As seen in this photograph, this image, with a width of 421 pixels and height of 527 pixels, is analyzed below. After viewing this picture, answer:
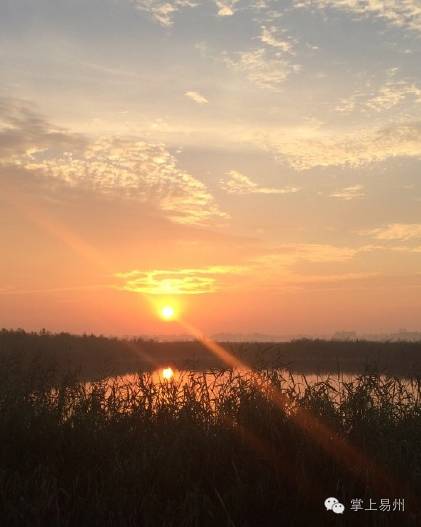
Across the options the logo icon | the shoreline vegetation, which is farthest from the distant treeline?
the logo icon

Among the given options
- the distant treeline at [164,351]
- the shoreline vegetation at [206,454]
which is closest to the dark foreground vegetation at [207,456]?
the shoreline vegetation at [206,454]

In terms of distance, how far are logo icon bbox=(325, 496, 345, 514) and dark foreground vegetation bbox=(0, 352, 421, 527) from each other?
0.06m

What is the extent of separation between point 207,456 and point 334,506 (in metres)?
1.48

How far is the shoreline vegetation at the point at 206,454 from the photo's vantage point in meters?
4.80

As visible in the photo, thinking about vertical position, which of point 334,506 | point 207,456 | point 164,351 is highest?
point 164,351

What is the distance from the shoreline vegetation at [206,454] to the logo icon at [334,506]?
0.05 meters

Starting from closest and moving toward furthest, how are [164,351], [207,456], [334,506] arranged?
[334,506]
[207,456]
[164,351]

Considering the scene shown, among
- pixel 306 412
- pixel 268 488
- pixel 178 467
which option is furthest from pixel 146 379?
pixel 268 488

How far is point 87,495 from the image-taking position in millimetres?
5023

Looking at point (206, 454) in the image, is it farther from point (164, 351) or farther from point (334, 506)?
point (164, 351)

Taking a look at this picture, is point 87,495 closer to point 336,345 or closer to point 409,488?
point 409,488

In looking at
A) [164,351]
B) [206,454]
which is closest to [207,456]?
[206,454]

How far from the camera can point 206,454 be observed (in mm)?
5891

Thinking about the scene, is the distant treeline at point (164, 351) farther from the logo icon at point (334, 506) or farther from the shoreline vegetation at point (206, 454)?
the logo icon at point (334, 506)
